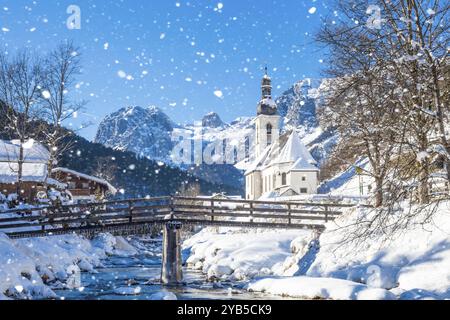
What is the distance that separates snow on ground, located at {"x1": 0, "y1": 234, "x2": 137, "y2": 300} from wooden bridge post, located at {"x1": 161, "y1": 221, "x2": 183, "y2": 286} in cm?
392

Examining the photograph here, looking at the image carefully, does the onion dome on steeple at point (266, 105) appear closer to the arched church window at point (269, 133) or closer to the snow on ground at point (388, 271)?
the arched church window at point (269, 133)

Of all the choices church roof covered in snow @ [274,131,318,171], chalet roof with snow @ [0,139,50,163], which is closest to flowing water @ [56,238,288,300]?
chalet roof with snow @ [0,139,50,163]

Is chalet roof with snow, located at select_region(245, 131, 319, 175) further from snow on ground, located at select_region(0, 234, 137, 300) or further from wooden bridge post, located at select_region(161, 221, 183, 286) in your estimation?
wooden bridge post, located at select_region(161, 221, 183, 286)

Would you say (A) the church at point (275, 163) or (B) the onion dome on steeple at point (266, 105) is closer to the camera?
(A) the church at point (275, 163)

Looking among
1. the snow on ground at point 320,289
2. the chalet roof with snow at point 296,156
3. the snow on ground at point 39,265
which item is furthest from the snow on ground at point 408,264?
the chalet roof with snow at point 296,156

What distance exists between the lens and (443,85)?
7941 mm

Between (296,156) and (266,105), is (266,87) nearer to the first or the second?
(266,105)

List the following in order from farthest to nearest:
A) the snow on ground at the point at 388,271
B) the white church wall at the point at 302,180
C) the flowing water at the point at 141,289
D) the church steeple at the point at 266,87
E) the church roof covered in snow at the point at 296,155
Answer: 1. the church steeple at the point at 266,87
2. the church roof covered in snow at the point at 296,155
3. the white church wall at the point at 302,180
4. the flowing water at the point at 141,289
5. the snow on ground at the point at 388,271

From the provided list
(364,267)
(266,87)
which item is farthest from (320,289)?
(266,87)

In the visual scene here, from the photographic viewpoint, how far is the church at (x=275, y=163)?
194 feet

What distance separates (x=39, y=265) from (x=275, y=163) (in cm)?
4817

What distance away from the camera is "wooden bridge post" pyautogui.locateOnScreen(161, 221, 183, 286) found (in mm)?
20469

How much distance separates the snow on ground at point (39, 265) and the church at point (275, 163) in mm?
31143
